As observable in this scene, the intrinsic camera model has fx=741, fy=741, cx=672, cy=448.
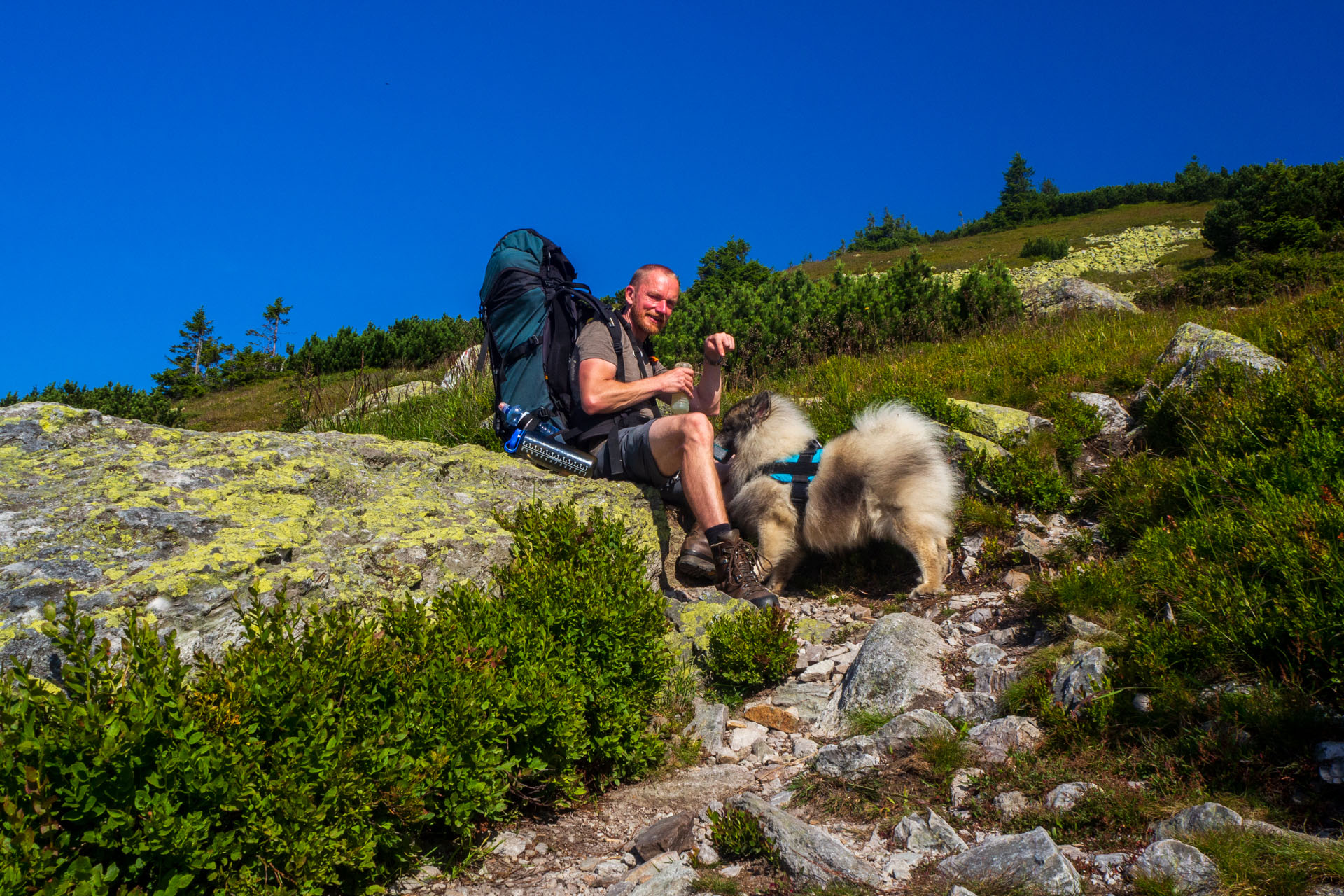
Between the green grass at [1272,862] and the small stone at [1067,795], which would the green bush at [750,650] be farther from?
the green grass at [1272,862]

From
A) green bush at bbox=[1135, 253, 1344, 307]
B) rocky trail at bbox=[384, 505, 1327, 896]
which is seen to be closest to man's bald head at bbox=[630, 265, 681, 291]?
rocky trail at bbox=[384, 505, 1327, 896]

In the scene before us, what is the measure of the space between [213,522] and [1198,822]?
4889mm

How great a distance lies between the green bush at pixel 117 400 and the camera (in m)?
14.9

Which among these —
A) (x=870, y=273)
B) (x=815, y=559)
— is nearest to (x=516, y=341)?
(x=815, y=559)

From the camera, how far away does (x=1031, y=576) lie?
18.9 feet

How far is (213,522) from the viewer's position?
417cm

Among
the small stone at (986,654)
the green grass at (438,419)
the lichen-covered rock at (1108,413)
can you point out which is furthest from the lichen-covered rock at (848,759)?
the lichen-covered rock at (1108,413)

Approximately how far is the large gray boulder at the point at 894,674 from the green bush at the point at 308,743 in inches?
52.3

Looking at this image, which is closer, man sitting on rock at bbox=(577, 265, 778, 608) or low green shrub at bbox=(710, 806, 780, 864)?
low green shrub at bbox=(710, 806, 780, 864)

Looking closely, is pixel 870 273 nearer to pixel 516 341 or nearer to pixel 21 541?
pixel 516 341

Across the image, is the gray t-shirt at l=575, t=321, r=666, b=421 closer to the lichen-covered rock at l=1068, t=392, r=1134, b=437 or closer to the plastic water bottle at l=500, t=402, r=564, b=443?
the plastic water bottle at l=500, t=402, r=564, b=443

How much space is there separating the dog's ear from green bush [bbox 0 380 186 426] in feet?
41.9

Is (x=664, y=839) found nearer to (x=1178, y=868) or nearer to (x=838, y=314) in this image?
(x=1178, y=868)

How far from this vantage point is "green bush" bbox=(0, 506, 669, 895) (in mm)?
2266
